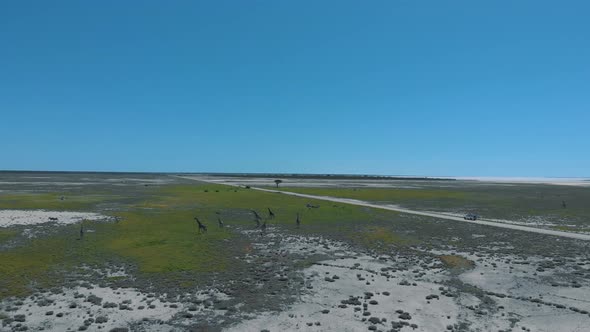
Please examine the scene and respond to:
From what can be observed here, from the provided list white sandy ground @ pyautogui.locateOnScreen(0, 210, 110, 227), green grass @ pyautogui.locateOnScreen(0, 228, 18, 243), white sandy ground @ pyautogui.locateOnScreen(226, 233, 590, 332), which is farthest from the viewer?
white sandy ground @ pyautogui.locateOnScreen(0, 210, 110, 227)

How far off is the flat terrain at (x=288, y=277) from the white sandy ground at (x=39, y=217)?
0.66 metres

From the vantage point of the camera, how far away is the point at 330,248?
30.4 m

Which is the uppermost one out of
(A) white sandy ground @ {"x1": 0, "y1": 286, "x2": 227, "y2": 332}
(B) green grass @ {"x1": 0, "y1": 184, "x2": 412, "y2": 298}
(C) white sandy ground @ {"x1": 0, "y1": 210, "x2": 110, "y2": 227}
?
(C) white sandy ground @ {"x1": 0, "y1": 210, "x2": 110, "y2": 227}

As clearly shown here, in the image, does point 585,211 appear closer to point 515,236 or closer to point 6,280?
point 515,236

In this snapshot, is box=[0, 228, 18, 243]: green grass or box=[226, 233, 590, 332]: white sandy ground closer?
box=[226, 233, 590, 332]: white sandy ground

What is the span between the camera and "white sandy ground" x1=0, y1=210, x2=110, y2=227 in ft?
132

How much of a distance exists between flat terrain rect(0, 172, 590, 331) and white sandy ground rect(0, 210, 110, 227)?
66cm

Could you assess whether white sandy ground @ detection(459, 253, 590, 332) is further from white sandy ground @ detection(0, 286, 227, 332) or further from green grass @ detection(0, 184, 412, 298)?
white sandy ground @ detection(0, 286, 227, 332)

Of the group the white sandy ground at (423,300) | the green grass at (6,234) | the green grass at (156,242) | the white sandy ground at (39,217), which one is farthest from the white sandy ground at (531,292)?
the white sandy ground at (39,217)

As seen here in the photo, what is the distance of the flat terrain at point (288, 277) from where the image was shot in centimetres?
1684

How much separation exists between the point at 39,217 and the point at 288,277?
33889 millimetres

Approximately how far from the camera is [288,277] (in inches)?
900

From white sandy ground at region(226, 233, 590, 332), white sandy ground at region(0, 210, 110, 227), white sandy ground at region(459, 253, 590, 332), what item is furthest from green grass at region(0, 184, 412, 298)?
white sandy ground at region(459, 253, 590, 332)

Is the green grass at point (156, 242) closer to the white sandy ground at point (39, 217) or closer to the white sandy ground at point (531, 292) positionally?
the white sandy ground at point (39, 217)
